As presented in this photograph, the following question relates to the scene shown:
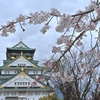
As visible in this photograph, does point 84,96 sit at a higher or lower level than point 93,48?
higher

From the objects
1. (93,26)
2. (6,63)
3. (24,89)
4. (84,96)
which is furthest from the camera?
(6,63)

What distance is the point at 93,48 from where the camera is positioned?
2.58 metres

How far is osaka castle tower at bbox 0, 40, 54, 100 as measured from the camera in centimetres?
2662

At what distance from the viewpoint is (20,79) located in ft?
89.3

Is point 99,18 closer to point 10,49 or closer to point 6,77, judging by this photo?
point 6,77

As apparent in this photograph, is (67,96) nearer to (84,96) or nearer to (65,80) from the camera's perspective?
(84,96)

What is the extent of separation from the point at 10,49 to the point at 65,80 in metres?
28.8

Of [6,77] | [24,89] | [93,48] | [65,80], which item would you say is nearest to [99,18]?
[93,48]

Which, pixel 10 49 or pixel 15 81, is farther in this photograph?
pixel 10 49

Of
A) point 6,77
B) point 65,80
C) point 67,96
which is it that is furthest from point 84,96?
point 6,77

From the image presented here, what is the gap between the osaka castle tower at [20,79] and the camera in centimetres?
2662

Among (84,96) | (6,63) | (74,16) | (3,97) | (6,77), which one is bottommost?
(74,16)

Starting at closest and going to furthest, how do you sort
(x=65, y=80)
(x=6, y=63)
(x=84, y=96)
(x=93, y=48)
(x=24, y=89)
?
1. (x=93, y=48)
2. (x=65, y=80)
3. (x=84, y=96)
4. (x=24, y=89)
5. (x=6, y=63)

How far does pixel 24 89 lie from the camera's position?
1047 inches
